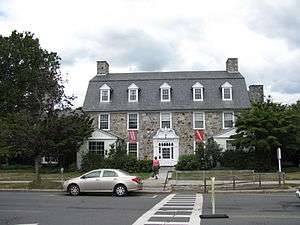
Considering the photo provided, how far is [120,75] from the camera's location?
55.6 meters

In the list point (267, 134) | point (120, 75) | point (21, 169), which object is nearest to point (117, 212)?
point (267, 134)

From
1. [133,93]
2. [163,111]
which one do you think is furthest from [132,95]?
[163,111]

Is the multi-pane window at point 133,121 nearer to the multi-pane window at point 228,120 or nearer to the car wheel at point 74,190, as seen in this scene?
the multi-pane window at point 228,120

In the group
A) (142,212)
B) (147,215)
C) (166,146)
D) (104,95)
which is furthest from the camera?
(104,95)

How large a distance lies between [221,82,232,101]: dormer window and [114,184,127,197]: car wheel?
94.2 feet

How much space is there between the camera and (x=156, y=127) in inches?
1984

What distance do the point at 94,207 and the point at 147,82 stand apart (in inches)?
1405

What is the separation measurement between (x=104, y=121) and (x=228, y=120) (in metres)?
12.8

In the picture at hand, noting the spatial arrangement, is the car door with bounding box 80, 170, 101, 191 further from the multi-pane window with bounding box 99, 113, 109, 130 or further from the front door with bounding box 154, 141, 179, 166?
the multi-pane window with bounding box 99, 113, 109, 130

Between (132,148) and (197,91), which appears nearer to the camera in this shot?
(132,148)

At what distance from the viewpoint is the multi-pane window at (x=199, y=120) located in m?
50.1

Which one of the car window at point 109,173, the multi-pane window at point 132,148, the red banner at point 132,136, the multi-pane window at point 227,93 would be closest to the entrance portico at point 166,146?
the multi-pane window at point 132,148


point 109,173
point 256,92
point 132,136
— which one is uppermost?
point 256,92

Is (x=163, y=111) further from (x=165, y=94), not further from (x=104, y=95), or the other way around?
(x=104, y=95)
